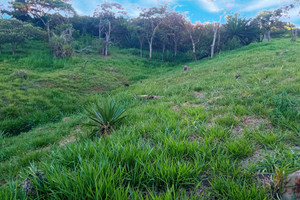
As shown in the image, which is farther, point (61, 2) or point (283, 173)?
point (61, 2)

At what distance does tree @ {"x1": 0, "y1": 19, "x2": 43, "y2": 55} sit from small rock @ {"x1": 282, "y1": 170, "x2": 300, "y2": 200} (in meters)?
18.0

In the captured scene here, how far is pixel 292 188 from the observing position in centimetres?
102

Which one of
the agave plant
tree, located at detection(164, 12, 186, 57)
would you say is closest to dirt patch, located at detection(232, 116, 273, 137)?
the agave plant

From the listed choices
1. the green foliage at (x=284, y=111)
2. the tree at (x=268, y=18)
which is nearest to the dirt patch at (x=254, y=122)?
the green foliage at (x=284, y=111)

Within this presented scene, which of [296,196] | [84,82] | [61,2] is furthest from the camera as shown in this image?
[61,2]

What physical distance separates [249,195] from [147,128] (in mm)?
1501

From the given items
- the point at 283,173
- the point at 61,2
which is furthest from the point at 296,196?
the point at 61,2

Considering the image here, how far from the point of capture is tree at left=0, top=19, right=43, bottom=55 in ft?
41.3

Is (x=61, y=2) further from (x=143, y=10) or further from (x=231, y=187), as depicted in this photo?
(x=231, y=187)

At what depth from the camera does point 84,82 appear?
928 cm

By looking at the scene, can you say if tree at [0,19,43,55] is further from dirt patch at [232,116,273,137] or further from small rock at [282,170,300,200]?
small rock at [282,170,300,200]

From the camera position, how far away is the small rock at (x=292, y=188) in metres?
1.01

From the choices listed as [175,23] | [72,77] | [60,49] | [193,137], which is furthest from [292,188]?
[175,23]

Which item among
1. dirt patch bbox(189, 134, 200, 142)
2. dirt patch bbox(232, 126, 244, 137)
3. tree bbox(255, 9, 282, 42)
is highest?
tree bbox(255, 9, 282, 42)
